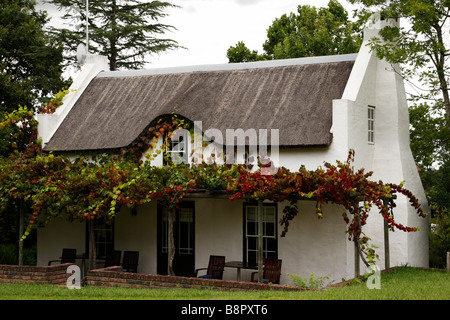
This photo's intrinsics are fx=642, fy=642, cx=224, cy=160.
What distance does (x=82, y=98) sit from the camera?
23.8 metres

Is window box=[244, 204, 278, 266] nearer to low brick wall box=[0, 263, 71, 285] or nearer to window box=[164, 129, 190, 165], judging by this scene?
window box=[164, 129, 190, 165]

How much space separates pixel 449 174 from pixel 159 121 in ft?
33.9

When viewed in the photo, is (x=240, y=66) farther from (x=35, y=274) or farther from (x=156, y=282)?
(x=35, y=274)

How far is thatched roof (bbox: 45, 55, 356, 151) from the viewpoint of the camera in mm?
18719

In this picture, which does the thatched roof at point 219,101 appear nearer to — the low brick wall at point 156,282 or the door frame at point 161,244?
the door frame at point 161,244

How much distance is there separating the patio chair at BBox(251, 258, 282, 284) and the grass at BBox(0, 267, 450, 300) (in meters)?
2.79

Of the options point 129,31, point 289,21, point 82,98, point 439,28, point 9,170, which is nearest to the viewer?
point 9,170

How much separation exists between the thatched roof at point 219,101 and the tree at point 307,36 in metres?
11.4

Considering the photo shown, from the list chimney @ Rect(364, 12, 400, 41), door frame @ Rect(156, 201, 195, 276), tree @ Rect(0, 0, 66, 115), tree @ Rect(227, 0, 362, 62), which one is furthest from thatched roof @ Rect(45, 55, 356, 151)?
tree @ Rect(227, 0, 362, 62)

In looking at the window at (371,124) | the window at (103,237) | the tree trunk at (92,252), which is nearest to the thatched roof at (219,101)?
the window at (371,124)

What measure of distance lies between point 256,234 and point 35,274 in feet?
20.5
